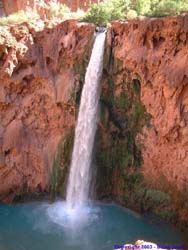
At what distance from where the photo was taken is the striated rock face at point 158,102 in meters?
12.7

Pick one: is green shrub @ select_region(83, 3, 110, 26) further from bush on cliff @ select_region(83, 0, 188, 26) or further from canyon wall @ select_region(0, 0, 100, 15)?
canyon wall @ select_region(0, 0, 100, 15)

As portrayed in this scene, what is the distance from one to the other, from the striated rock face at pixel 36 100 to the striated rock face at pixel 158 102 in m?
1.78

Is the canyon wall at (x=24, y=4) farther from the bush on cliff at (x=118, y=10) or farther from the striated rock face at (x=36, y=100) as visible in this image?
the striated rock face at (x=36, y=100)

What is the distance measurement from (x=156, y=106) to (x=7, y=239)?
670 cm

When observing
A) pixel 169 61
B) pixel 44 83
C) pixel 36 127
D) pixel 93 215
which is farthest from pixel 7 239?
pixel 169 61

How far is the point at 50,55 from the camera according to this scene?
50.4ft

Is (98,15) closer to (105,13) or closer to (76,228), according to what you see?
(105,13)

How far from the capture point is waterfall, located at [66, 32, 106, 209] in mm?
14633

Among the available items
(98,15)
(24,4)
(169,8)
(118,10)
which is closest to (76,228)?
(169,8)

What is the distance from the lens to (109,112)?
587 inches

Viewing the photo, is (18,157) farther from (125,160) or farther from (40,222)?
(125,160)

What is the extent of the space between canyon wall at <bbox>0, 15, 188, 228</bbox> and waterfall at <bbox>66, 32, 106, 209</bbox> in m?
0.28

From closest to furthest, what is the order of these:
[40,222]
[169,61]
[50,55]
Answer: [169,61]
[40,222]
[50,55]

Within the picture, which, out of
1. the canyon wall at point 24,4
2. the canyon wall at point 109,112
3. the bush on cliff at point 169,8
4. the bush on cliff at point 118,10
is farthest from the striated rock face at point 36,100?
the canyon wall at point 24,4
